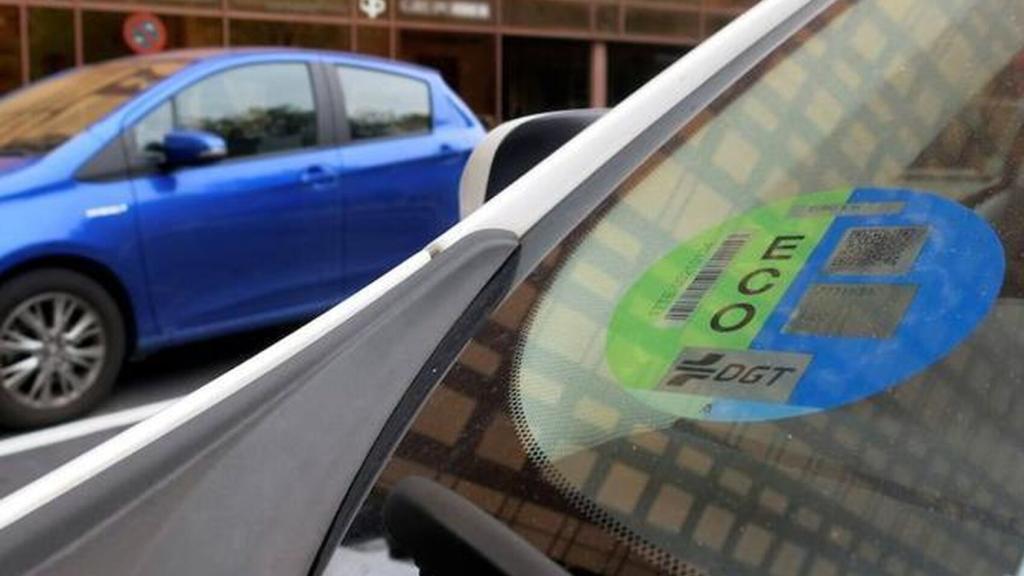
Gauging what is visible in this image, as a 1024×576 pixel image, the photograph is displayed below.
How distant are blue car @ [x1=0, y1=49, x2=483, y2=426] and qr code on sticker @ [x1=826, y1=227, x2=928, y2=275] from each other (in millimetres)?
4257

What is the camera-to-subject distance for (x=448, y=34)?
16109 mm

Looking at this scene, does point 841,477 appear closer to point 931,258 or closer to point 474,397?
point 931,258

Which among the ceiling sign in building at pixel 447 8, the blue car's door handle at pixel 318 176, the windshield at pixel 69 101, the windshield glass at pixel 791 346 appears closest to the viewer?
the windshield glass at pixel 791 346

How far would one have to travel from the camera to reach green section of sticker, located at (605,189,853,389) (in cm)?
139

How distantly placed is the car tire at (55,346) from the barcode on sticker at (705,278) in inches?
166

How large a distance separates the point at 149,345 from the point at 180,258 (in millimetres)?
430

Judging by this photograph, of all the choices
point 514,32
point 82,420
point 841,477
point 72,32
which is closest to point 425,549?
point 841,477

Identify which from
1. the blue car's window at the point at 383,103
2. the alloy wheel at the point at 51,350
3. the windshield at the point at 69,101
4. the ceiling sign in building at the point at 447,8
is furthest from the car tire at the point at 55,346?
the ceiling sign in building at the point at 447,8

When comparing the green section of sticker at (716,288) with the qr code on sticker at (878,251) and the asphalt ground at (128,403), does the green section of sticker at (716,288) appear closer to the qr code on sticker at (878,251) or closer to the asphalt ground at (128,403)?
the qr code on sticker at (878,251)

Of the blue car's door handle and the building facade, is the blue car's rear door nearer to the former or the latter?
the blue car's door handle

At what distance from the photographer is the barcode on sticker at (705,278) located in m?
1.43

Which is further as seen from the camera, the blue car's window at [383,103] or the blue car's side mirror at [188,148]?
the blue car's window at [383,103]

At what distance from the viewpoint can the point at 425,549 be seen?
116 cm

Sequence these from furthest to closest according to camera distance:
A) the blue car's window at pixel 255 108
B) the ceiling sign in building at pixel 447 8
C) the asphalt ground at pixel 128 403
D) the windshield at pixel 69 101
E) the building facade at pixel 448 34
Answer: the ceiling sign in building at pixel 447 8 → the building facade at pixel 448 34 → the blue car's window at pixel 255 108 → the windshield at pixel 69 101 → the asphalt ground at pixel 128 403
